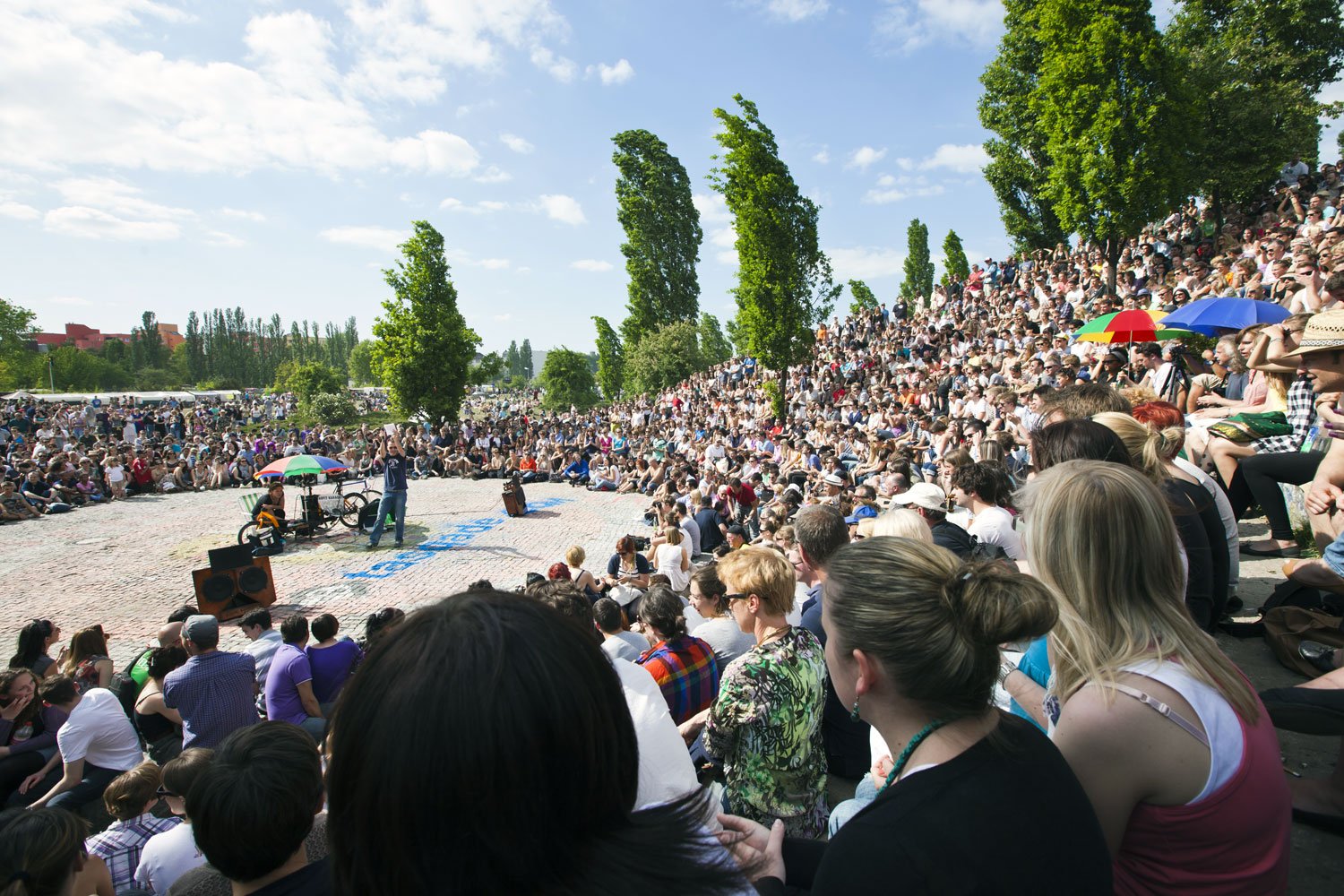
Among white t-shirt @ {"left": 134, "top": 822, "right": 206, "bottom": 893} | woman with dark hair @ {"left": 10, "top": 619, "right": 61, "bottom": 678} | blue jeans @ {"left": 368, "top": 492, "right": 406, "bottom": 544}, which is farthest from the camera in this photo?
blue jeans @ {"left": 368, "top": 492, "right": 406, "bottom": 544}

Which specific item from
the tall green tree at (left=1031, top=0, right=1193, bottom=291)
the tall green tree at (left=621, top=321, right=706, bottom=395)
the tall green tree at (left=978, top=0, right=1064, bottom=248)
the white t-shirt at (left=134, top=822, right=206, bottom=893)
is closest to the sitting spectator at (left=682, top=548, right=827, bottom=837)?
the white t-shirt at (left=134, top=822, right=206, bottom=893)

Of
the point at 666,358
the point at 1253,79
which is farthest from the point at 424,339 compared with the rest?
the point at 1253,79

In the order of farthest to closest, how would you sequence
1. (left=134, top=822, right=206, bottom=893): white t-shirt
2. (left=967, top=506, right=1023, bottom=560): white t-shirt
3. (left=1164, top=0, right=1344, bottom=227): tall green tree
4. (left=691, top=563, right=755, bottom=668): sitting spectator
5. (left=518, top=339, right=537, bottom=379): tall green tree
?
(left=518, top=339, right=537, bottom=379): tall green tree < (left=1164, top=0, right=1344, bottom=227): tall green tree < (left=967, top=506, right=1023, bottom=560): white t-shirt < (left=691, top=563, right=755, bottom=668): sitting spectator < (left=134, top=822, right=206, bottom=893): white t-shirt

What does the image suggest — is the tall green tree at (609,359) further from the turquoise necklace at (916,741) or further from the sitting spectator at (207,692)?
the turquoise necklace at (916,741)

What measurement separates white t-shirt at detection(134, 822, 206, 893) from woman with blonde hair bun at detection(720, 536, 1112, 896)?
2.77 meters

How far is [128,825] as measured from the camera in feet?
10.4

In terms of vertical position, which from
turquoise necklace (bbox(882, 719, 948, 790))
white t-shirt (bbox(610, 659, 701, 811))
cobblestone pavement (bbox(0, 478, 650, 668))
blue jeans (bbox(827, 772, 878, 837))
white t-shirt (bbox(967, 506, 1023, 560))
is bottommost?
cobblestone pavement (bbox(0, 478, 650, 668))

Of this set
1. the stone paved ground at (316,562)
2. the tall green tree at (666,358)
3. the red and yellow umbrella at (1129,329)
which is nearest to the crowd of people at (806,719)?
the stone paved ground at (316,562)

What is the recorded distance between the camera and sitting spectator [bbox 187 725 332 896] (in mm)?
1711

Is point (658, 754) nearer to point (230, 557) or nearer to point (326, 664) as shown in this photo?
point (326, 664)

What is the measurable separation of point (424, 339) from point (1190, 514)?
28.2 metres

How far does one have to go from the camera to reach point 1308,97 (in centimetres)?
2044

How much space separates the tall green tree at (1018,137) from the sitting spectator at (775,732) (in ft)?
85.2

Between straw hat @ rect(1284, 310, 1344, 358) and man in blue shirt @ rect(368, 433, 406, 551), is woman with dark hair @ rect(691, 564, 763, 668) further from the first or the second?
man in blue shirt @ rect(368, 433, 406, 551)
